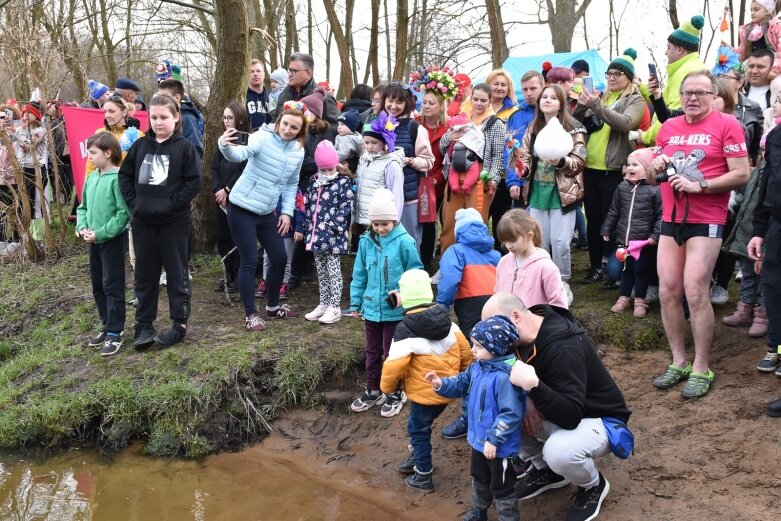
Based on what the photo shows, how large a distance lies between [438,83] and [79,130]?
4.84 m

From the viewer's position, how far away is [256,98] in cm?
855

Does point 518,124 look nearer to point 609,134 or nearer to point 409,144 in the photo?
point 609,134

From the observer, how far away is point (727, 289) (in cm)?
604

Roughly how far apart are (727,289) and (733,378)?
146 cm

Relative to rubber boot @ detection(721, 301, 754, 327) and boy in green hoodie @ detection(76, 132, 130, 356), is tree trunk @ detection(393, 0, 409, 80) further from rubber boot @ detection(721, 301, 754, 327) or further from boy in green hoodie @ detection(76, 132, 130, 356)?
rubber boot @ detection(721, 301, 754, 327)

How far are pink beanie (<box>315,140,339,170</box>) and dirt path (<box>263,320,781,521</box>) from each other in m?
2.26

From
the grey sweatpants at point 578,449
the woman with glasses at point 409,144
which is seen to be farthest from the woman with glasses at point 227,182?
the grey sweatpants at point 578,449

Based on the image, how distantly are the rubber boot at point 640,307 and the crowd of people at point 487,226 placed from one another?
0.07 ft

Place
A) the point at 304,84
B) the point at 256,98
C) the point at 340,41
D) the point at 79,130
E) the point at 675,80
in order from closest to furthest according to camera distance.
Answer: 1. the point at 675,80
2. the point at 304,84
3. the point at 256,98
4. the point at 79,130
5. the point at 340,41

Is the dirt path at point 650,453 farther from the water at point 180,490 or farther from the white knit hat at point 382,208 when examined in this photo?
the white knit hat at point 382,208

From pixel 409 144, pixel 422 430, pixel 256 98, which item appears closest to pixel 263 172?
pixel 409 144

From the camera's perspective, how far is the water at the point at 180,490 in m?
4.28

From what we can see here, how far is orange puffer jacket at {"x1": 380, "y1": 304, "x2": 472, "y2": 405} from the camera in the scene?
4.22m

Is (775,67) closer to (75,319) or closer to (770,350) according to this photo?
(770,350)
